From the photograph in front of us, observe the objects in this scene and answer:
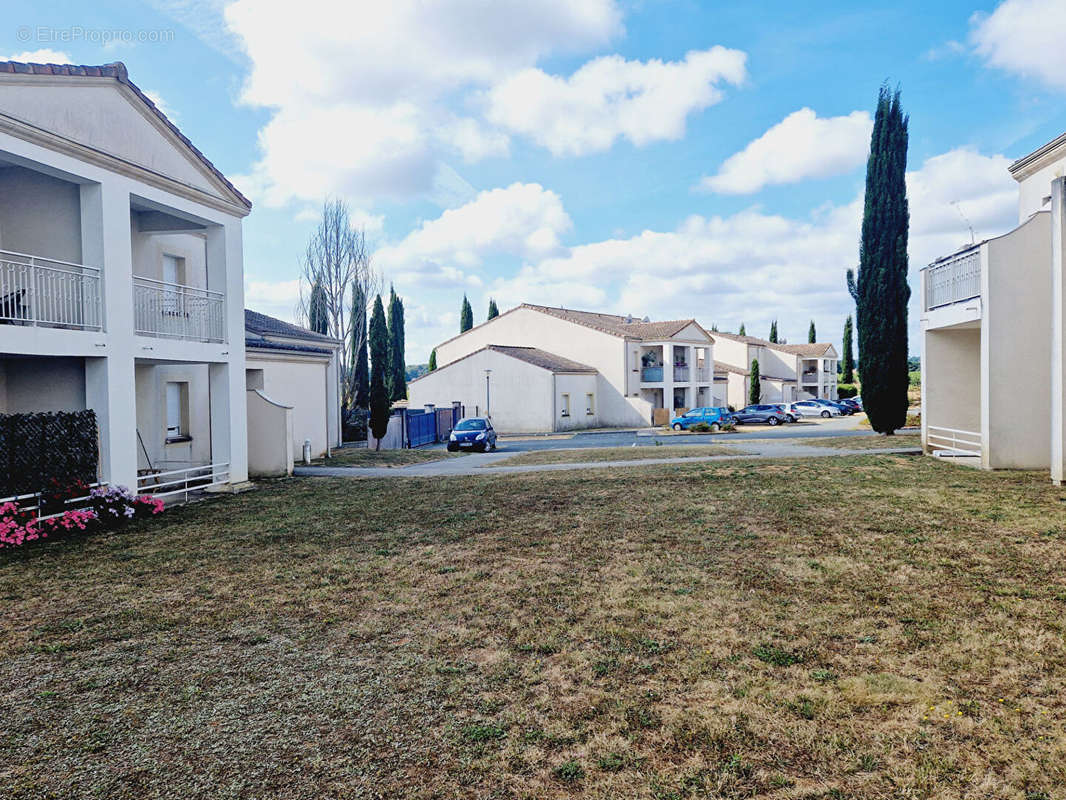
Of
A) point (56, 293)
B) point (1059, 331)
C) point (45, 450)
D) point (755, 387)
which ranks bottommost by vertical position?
point (45, 450)

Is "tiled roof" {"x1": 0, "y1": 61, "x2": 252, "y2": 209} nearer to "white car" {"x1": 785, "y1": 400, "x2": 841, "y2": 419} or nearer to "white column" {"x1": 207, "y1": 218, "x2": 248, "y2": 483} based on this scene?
"white column" {"x1": 207, "y1": 218, "x2": 248, "y2": 483}

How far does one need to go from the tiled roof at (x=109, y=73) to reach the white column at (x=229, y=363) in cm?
114

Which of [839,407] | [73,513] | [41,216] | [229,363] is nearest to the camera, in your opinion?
[73,513]

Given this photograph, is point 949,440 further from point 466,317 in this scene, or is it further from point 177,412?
point 466,317

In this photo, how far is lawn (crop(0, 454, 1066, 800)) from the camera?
4.02 meters

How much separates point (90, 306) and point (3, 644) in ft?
27.1

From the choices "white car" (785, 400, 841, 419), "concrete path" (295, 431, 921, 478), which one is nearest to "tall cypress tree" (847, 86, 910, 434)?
"concrete path" (295, 431, 921, 478)

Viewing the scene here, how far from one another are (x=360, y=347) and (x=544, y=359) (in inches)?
471

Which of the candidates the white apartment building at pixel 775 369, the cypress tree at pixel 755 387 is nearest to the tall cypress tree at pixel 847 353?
the white apartment building at pixel 775 369

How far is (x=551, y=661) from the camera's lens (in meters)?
5.58

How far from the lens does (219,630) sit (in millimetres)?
6500

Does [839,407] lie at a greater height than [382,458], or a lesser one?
greater

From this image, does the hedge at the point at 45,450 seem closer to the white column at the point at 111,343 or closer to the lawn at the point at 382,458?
the white column at the point at 111,343

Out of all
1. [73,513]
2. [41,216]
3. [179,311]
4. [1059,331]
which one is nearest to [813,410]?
[1059,331]
